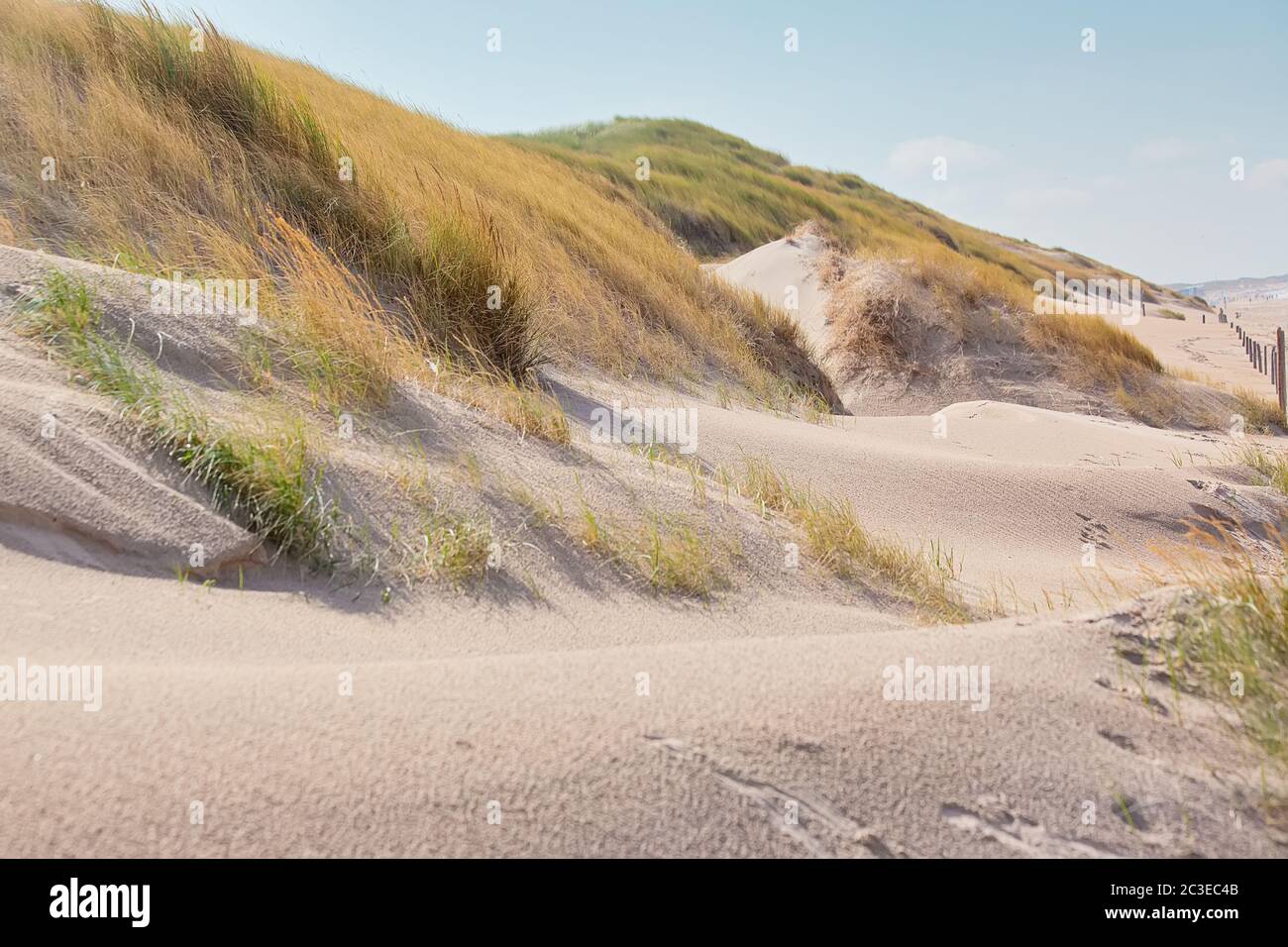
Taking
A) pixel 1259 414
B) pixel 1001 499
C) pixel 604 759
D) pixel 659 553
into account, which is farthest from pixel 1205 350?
pixel 604 759

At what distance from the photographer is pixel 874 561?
12.8 feet

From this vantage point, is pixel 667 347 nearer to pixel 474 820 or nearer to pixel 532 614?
pixel 532 614

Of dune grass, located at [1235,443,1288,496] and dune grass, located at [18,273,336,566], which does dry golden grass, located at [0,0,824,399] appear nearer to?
dune grass, located at [18,273,336,566]

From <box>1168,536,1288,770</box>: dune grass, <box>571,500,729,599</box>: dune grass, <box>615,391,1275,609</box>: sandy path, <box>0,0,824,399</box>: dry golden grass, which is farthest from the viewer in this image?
<box>0,0,824,399</box>: dry golden grass

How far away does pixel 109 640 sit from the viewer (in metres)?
2.42

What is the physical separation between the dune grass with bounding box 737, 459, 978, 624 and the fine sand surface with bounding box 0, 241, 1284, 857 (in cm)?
54

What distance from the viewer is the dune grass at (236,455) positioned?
309 cm

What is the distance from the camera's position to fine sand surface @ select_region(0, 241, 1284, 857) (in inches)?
69.6

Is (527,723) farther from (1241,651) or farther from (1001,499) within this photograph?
(1001,499)

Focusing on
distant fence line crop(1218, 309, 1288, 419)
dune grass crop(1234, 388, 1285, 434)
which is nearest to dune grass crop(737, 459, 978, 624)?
dune grass crop(1234, 388, 1285, 434)

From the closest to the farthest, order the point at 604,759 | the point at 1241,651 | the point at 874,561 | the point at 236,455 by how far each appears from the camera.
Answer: the point at 604,759
the point at 1241,651
the point at 236,455
the point at 874,561

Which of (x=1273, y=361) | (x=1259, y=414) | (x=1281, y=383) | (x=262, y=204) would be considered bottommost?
(x=1259, y=414)

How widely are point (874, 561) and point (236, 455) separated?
8.50 feet
